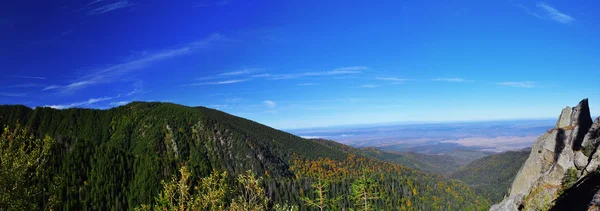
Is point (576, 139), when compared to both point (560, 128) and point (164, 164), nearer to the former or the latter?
point (560, 128)

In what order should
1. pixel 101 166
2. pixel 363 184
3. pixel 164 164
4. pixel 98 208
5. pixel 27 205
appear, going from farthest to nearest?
pixel 164 164
pixel 101 166
pixel 98 208
pixel 363 184
pixel 27 205

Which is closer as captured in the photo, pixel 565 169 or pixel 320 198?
pixel 320 198

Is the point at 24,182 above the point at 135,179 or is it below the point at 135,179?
above

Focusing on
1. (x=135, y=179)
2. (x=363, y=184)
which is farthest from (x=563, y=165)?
(x=135, y=179)

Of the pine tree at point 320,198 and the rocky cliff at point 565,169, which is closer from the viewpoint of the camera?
the rocky cliff at point 565,169

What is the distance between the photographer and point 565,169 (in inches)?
1026

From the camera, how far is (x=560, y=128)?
1358 inches

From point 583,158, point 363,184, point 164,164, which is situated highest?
point 583,158

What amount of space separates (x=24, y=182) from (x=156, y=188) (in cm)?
16565

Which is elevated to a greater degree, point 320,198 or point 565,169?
point 565,169

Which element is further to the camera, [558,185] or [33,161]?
[558,185]

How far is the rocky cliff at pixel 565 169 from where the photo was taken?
16.4m

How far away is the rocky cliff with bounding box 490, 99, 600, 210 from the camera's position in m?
16.4

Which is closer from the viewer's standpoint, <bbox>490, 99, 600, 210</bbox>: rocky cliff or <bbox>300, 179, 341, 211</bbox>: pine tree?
<bbox>490, 99, 600, 210</bbox>: rocky cliff
